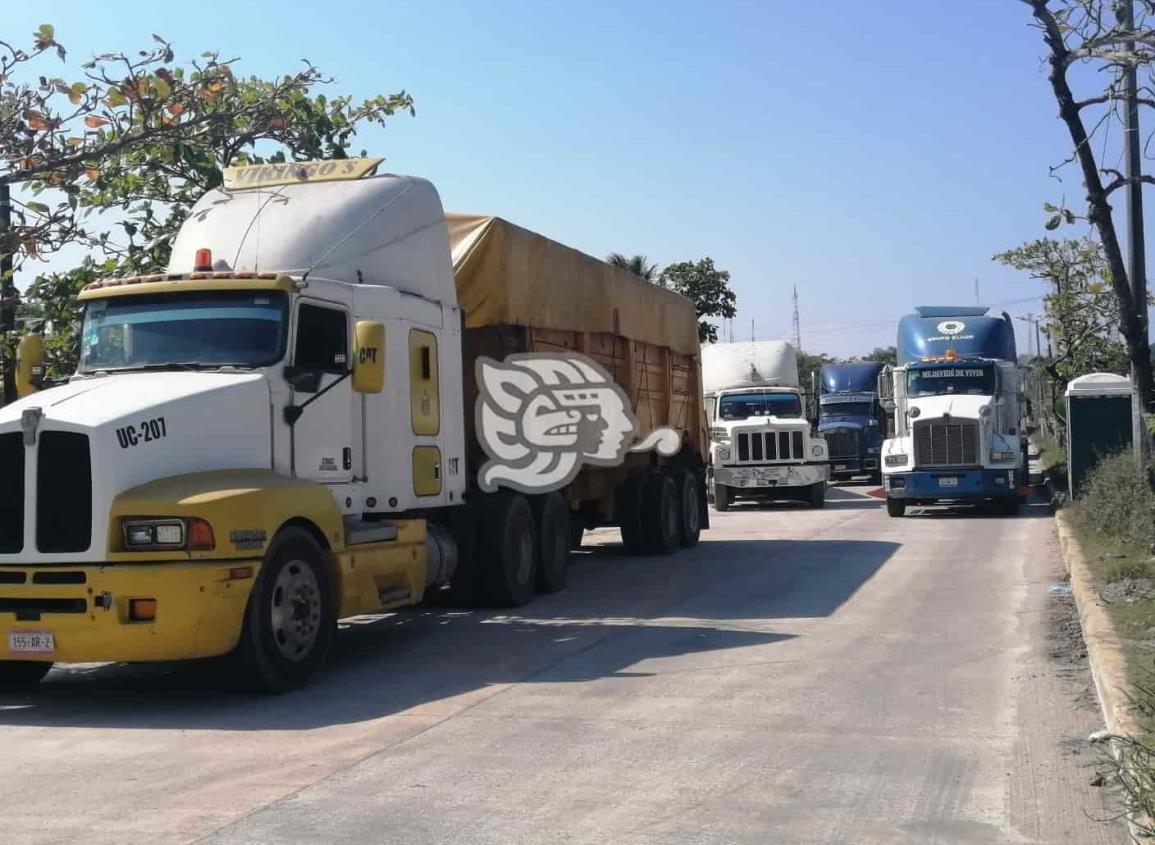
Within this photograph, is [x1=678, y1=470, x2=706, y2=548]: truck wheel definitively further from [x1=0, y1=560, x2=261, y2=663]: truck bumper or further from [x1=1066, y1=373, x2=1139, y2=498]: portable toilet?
[x1=0, y1=560, x2=261, y2=663]: truck bumper

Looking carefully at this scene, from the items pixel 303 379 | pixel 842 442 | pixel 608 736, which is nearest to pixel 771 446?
pixel 842 442

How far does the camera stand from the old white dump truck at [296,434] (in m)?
8.32

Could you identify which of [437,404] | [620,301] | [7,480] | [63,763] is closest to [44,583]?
[7,480]

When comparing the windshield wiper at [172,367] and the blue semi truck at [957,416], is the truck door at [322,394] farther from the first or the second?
the blue semi truck at [957,416]

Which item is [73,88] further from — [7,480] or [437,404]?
[7,480]

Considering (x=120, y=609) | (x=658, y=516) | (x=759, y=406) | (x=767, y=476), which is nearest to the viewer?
(x=120, y=609)

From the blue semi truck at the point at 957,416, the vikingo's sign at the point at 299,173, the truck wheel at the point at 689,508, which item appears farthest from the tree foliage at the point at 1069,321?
the vikingo's sign at the point at 299,173

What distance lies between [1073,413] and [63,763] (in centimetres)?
2000

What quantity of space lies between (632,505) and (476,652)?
774 cm

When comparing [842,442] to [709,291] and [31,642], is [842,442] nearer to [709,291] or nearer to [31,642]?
[709,291]

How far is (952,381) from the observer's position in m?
25.5

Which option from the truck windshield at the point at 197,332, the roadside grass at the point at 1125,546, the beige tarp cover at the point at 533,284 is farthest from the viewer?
the beige tarp cover at the point at 533,284

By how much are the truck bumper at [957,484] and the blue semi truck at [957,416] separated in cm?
2

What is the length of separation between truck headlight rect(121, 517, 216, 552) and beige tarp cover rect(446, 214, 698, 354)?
5216 mm
